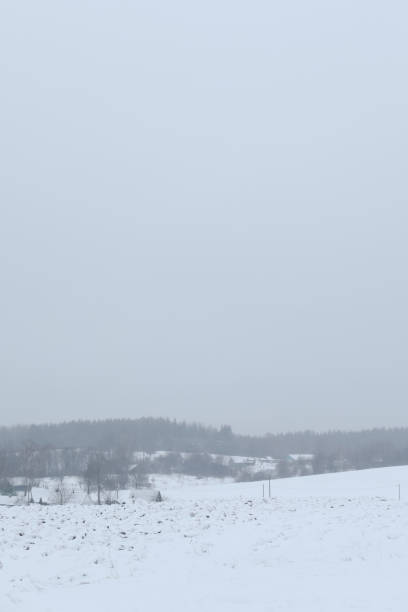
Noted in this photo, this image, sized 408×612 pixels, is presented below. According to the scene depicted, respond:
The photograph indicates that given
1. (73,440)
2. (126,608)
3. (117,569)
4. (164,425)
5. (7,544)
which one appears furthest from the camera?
(164,425)

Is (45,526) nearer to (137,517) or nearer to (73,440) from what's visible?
(137,517)

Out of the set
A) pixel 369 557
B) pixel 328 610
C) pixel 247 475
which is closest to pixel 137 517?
pixel 369 557

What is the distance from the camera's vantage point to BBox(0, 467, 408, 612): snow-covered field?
12.2 meters

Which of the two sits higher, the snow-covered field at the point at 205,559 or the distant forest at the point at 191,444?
the snow-covered field at the point at 205,559

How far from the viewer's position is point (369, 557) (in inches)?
621

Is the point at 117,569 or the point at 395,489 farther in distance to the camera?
the point at 395,489

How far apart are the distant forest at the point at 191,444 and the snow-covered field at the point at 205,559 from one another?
8828 centimetres

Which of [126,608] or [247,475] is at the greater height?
[126,608]

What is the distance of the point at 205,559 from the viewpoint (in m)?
16.3

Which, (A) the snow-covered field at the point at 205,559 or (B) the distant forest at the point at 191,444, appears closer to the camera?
(A) the snow-covered field at the point at 205,559

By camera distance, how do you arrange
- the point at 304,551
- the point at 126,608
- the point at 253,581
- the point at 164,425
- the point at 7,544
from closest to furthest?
the point at 126,608
the point at 253,581
the point at 304,551
the point at 7,544
the point at 164,425

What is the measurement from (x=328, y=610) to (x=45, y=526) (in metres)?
12.3

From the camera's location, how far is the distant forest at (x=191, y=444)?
119 meters

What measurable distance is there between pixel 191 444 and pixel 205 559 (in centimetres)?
15613
